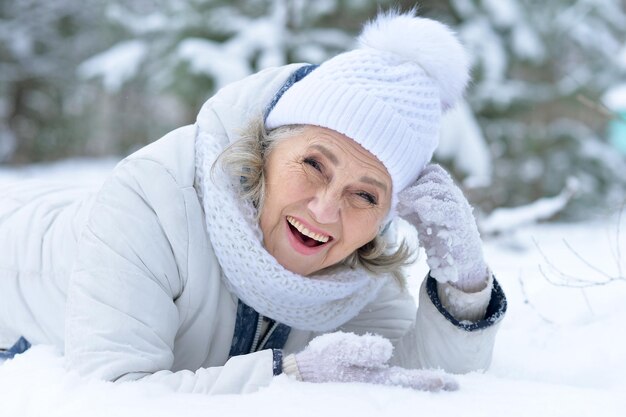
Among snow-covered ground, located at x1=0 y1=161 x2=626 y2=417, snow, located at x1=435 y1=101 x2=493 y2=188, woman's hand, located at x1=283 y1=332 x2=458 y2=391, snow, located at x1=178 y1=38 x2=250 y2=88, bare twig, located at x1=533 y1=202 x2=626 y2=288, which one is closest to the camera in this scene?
snow-covered ground, located at x1=0 y1=161 x2=626 y2=417

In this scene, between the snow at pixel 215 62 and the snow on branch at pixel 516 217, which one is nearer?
the snow on branch at pixel 516 217

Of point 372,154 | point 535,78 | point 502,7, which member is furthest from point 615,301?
point 535,78

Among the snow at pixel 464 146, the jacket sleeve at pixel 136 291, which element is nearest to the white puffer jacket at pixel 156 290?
the jacket sleeve at pixel 136 291

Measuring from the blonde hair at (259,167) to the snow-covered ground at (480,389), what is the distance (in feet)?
1.57

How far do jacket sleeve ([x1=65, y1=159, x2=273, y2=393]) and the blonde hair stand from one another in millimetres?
146

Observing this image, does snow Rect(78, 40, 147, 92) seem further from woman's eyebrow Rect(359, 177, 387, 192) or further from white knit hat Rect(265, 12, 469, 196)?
woman's eyebrow Rect(359, 177, 387, 192)

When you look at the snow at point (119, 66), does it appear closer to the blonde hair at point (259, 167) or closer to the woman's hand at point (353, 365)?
the blonde hair at point (259, 167)

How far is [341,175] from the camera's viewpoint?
179 centimetres

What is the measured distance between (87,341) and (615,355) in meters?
1.51

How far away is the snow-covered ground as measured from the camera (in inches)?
53.8

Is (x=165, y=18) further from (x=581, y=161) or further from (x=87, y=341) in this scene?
(x=87, y=341)

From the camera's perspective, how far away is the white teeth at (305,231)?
71.4 inches

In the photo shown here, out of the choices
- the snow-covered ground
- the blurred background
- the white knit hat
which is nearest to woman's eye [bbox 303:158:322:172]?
the white knit hat

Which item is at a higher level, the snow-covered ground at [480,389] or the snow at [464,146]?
the snow-covered ground at [480,389]
